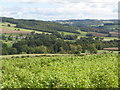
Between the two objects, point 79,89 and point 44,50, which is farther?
point 44,50

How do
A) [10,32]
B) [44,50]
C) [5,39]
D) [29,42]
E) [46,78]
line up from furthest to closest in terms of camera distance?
[10,32]
[5,39]
[29,42]
[44,50]
[46,78]

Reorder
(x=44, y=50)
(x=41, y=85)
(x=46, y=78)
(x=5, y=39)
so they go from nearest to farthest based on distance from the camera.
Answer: (x=41, y=85) < (x=46, y=78) < (x=44, y=50) < (x=5, y=39)

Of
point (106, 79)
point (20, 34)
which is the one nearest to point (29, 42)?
point (20, 34)

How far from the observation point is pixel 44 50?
322 feet

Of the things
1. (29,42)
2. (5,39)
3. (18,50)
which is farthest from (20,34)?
(18,50)

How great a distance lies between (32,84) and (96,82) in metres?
4.10

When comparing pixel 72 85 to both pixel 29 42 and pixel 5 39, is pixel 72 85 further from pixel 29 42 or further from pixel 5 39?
pixel 5 39

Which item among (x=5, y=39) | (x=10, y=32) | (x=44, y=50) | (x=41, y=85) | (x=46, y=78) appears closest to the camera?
(x=41, y=85)

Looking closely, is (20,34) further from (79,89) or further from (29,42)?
(79,89)

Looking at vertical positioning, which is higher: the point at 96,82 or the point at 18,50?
the point at 96,82

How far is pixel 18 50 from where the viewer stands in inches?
4021

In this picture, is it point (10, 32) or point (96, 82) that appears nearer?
point (96, 82)

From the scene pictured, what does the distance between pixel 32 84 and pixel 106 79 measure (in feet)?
16.2

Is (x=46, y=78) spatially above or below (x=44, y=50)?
above
